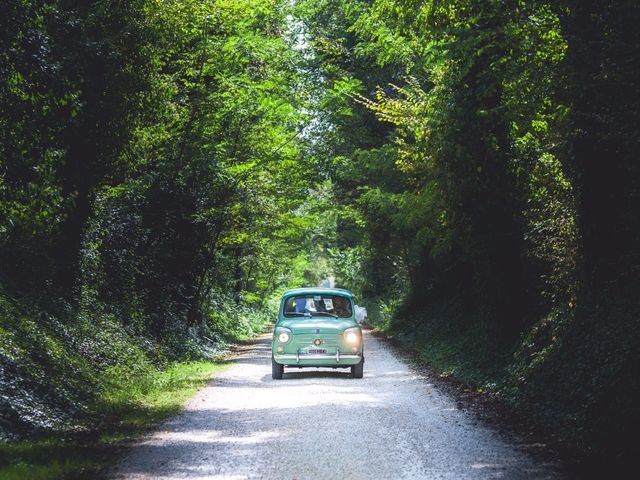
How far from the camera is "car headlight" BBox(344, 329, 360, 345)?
17.0 meters

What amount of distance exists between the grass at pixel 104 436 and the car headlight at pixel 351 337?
3284mm

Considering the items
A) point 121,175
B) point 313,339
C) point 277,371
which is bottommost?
point 277,371

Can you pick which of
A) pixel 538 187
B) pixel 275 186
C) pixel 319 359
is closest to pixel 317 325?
pixel 319 359

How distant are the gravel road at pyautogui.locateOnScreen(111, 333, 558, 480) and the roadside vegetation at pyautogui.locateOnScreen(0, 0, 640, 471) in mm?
1137

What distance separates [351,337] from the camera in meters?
17.0

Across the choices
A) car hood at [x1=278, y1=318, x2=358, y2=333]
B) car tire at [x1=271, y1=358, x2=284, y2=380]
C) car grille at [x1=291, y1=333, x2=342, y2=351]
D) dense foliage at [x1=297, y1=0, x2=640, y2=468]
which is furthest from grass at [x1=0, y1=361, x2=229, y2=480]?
dense foliage at [x1=297, y1=0, x2=640, y2=468]

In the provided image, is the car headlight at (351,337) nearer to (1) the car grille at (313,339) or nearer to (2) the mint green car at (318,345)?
(2) the mint green car at (318,345)

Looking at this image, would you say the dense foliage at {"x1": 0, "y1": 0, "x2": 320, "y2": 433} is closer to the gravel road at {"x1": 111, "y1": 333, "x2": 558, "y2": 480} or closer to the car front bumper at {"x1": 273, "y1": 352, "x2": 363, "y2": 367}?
the gravel road at {"x1": 111, "y1": 333, "x2": 558, "y2": 480}

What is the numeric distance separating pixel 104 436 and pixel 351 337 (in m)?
7.87

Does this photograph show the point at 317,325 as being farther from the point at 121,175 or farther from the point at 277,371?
the point at 121,175

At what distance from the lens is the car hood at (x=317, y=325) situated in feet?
55.7

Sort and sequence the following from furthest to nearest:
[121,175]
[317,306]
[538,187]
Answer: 1. [121,175]
2. [317,306]
3. [538,187]

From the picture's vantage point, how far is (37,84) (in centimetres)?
953

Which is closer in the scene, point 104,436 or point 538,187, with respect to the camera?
point 104,436
